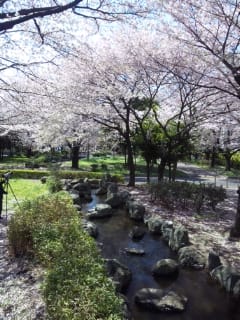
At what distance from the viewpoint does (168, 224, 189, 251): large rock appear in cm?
806

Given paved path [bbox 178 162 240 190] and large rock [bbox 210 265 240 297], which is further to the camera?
paved path [bbox 178 162 240 190]

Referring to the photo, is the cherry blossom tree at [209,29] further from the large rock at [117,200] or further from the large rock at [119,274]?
the large rock at [117,200]

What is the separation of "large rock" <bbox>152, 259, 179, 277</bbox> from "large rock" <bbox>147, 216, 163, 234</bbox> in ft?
8.50

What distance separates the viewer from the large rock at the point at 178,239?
8062 mm

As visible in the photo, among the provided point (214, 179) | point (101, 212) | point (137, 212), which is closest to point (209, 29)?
point (137, 212)

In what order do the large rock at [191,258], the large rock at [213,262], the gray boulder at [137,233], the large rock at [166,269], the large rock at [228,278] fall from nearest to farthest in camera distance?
1. the large rock at [228,278]
2. the large rock at [166,269]
3. the large rock at [213,262]
4. the large rock at [191,258]
5. the gray boulder at [137,233]

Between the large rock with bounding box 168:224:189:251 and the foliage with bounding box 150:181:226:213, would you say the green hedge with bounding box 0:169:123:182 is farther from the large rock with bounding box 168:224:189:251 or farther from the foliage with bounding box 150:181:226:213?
Answer: the large rock with bounding box 168:224:189:251

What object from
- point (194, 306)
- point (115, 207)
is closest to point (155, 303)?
point (194, 306)

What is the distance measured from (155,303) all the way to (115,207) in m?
7.62

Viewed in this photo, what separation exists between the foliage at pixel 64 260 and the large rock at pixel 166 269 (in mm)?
2073

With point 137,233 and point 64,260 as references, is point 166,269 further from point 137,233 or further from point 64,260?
point 64,260

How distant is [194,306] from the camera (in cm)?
554

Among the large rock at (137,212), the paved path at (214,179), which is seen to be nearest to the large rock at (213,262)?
the large rock at (137,212)

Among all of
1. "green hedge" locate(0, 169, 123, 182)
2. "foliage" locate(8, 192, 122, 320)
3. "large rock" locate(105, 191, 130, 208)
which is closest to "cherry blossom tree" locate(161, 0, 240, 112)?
"foliage" locate(8, 192, 122, 320)
